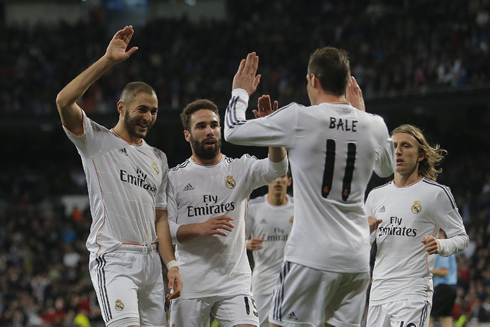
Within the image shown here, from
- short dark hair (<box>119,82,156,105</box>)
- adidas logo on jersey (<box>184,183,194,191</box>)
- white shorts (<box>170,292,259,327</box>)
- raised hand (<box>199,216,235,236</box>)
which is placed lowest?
white shorts (<box>170,292,259,327</box>)

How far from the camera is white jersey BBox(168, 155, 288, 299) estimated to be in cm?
552

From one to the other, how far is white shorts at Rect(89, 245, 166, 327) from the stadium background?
10.6 m

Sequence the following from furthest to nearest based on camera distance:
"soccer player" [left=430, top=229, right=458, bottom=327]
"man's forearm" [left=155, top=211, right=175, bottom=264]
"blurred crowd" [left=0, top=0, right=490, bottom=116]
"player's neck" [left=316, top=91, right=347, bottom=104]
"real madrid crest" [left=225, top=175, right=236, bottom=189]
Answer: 1. "blurred crowd" [left=0, top=0, right=490, bottom=116]
2. "soccer player" [left=430, top=229, right=458, bottom=327]
3. "real madrid crest" [left=225, top=175, right=236, bottom=189]
4. "man's forearm" [left=155, top=211, right=175, bottom=264]
5. "player's neck" [left=316, top=91, right=347, bottom=104]

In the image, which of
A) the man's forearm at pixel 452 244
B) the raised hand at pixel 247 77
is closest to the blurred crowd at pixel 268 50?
the man's forearm at pixel 452 244

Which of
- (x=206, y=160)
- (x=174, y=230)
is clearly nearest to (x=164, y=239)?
(x=174, y=230)

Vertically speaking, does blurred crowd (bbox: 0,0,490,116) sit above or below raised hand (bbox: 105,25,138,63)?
above

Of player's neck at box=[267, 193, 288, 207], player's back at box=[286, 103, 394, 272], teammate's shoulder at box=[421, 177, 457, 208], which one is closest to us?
player's back at box=[286, 103, 394, 272]

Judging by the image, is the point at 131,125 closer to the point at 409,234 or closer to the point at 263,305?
the point at 409,234

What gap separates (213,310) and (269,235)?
3325mm

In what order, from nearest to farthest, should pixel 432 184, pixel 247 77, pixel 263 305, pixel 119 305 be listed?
pixel 247 77, pixel 119 305, pixel 432 184, pixel 263 305

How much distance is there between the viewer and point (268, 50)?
26141mm

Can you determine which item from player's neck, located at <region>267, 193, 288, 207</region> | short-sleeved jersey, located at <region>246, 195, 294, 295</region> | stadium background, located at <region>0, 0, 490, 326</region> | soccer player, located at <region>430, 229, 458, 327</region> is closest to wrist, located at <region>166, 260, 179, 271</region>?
short-sleeved jersey, located at <region>246, 195, 294, 295</region>

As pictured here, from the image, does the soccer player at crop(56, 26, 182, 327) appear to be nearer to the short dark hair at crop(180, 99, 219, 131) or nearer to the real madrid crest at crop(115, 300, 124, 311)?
the real madrid crest at crop(115, 300, 124, 311)

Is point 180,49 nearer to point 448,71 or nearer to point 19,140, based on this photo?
point 19,140
